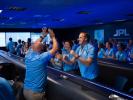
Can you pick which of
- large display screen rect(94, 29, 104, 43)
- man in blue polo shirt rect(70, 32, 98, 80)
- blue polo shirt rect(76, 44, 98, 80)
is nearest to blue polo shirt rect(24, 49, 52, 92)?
man in blue polo shirt rect(70, 32, 98, 80)

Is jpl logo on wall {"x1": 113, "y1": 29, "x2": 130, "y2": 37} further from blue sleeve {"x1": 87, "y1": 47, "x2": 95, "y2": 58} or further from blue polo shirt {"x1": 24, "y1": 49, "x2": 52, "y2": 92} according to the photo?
blue polo shirt {"x1": 24, "y1": 49, "x2": 52, "y2": 92}

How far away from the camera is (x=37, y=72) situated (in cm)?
333

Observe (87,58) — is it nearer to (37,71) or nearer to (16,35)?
(37,71)

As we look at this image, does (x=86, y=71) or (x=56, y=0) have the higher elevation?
(x=56, y=0)

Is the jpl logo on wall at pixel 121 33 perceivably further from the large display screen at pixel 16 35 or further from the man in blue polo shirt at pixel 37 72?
the man in blue polo shirt at pixel 37 72

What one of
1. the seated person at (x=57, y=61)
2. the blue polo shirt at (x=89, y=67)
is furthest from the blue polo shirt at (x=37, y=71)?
the seated person at (x=57, y=61)

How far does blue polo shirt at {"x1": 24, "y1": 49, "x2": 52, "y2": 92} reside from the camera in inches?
130

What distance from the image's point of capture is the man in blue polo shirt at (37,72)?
10.8 ft

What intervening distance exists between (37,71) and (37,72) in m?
0.01

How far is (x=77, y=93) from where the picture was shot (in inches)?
105

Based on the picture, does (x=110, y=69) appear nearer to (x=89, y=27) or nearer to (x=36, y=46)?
(x=36, y=46)

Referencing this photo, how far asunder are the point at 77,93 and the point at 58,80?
67 cm

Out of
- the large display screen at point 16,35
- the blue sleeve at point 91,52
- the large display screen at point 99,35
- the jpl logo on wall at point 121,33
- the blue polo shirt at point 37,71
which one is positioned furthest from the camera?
the large display screen at point 16,35

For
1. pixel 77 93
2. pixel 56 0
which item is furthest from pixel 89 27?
pixel 77 93
